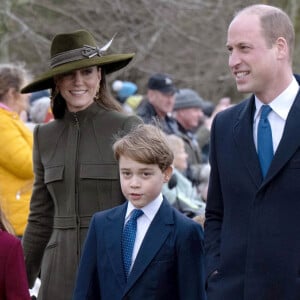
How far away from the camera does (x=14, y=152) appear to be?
7938 millimetres

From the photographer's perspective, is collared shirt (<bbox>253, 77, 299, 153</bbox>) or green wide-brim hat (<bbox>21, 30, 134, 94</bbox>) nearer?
collared shirt (<bbox>253, 77, 299, 153</bbox>)

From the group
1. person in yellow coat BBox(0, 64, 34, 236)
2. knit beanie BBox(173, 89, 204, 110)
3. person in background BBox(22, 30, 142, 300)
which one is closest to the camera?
person in background BBox(22, 30, 142, 300)

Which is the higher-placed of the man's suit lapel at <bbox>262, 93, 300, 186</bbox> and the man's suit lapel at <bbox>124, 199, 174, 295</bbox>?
the man's suit lapel at <bbox>262, 93, 300, 186</bbox>

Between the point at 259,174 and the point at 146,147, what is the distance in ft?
3.01

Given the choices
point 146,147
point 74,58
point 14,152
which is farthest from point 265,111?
point 14,152

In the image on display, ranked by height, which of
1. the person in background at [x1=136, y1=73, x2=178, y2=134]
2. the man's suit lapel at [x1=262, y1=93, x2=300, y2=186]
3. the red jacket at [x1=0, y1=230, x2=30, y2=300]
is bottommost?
the red jacket at [x1=0, y1=230, x2=30, y2=300]

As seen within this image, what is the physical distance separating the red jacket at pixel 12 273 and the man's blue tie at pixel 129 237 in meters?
0.53

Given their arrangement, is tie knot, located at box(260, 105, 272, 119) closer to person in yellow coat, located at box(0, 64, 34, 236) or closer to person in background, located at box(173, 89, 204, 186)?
person in yellow coat, located at box(0, 64, 34, 236)

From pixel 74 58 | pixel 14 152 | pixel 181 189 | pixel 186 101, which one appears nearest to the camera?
pixel 74 58

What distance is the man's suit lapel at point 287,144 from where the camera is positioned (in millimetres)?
4680

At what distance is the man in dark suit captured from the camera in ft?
15.3

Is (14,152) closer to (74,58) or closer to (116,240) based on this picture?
(74,58)

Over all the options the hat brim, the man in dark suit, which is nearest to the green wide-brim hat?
the hat brim

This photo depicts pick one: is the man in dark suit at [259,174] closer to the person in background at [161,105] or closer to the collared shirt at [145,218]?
the collared shirt at [145,218]
